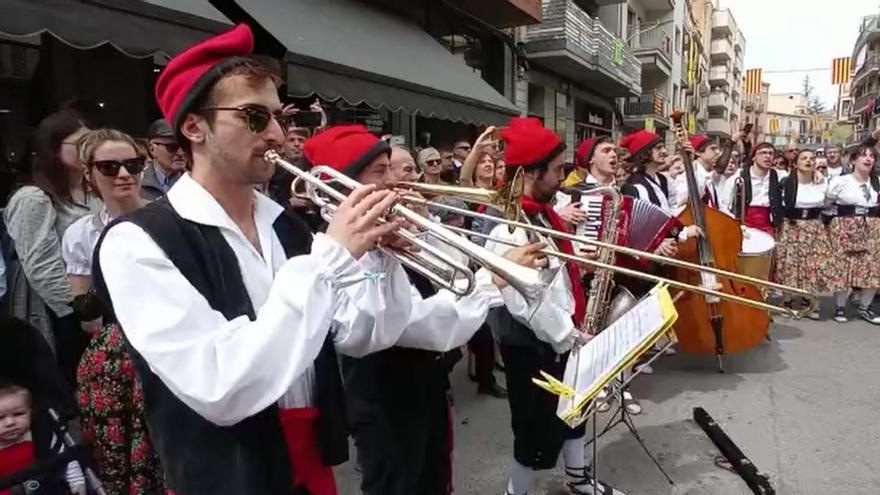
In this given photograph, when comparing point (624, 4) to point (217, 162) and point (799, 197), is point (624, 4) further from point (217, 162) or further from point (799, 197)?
point (217, 162)

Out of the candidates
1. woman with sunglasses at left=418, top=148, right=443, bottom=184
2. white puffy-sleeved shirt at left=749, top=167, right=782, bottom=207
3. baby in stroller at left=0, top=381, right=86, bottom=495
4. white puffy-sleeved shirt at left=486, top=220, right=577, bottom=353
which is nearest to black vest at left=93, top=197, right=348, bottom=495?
baby in stroller at left=0, top=381, right=86, bottom=495

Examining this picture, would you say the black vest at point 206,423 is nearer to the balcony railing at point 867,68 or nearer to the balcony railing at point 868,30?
the balcony railing at point 867,68

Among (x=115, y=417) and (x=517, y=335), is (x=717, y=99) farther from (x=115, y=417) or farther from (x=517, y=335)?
(x=115, y=417)

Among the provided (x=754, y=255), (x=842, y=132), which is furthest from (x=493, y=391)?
(x=842, y=132)

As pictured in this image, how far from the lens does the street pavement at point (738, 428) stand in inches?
146

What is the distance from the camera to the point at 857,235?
23.7 ft

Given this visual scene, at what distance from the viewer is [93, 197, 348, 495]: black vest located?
1.37 meters

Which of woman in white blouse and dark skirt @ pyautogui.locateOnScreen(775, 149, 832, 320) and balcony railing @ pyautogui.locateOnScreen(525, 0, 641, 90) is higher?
balcony railing @ pyautogui.locateOnScreen(525, 0, 641, 90)

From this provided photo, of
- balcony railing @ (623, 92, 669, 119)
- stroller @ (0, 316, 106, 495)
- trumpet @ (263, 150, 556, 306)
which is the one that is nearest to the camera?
trumpet @ (263, 150, 556, 306)

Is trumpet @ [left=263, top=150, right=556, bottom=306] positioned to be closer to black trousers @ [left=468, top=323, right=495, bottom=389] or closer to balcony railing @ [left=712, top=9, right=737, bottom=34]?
black trousers @ [left=468, top=323, right=495, bottom=389]

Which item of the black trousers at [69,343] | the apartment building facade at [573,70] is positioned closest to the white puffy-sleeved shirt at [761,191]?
the black trousers at [69,343]

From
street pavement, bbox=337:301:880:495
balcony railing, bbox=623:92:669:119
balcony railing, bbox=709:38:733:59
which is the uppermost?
balcony railing, bbox=709:38:733:59

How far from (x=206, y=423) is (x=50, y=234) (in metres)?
2.07

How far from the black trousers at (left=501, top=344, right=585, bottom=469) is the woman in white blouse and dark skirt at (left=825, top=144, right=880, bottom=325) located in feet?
18.4
